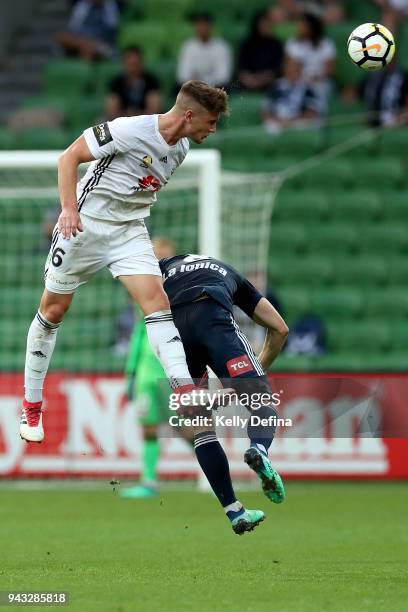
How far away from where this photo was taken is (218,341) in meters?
8.17

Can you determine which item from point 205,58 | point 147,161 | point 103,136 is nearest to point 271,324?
point 147,161

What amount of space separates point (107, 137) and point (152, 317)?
1.09m

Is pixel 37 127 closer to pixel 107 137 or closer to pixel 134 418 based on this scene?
pixel 134 418

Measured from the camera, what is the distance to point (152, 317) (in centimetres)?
823

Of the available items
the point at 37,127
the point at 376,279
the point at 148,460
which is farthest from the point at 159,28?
the point at 148,460

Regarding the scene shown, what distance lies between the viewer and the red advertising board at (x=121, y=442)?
14.6 metres

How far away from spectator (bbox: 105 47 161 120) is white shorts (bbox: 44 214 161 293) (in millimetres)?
9392

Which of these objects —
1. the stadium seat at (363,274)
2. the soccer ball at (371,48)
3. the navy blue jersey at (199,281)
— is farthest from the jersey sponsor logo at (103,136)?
the stadium seat at (363,274)

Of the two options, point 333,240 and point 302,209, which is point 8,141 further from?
point 333,240

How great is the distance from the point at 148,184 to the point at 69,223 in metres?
0.63

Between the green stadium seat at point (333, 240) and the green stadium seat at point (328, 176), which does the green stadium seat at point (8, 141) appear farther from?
the green stadium seat at point (333, 240)

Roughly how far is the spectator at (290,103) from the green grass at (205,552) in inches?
226

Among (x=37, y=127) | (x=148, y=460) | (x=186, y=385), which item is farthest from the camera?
(x=37, y=127)

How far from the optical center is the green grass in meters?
6.80
